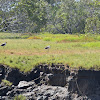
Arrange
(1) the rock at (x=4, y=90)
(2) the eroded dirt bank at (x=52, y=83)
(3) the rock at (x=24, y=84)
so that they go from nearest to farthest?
(2) the eroded dirt bank at (x=52, y=83) → (1) the rock at (x=4, y=90) → (3) the rock at (x=24, y=84)

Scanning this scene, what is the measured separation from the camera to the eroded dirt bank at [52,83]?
54.7ft

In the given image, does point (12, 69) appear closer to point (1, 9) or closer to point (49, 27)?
point (1, 9)

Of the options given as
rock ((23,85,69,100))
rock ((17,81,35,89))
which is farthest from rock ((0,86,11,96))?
rock ((23,85,69,100))

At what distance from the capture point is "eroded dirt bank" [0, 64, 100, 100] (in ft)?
54.7

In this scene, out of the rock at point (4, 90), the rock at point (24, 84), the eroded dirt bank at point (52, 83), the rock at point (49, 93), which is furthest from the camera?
the rock at point (24, 84)

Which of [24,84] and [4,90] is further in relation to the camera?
[24,84]

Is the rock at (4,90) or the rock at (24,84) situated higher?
the rock at (24,84)

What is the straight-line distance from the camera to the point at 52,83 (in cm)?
1794

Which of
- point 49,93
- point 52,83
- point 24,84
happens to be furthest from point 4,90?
point 52,83

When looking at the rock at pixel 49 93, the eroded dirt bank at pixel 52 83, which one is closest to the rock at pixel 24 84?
the eroded dirt bank at pixel 52 83

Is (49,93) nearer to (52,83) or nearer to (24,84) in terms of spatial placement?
(52,83)

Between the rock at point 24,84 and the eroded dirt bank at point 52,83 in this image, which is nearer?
the eroded dirt bank at point 52,83

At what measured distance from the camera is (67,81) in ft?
56.2

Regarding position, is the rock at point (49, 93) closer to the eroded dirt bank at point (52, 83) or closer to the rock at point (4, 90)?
the eroded dirt bank at point (52, 83)
